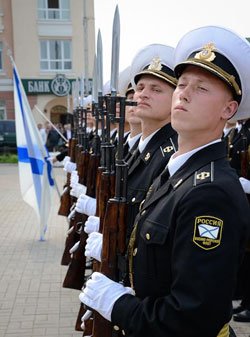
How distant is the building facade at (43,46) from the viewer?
2264 centimetres

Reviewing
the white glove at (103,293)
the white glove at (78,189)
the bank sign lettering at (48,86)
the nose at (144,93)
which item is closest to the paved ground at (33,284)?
the white glove at (78,189)

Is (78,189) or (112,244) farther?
(78,189)

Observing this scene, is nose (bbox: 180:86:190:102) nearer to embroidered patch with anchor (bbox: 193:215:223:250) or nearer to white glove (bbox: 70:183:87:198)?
embroidered patch with anchor (bbox: 193:215:223:250)

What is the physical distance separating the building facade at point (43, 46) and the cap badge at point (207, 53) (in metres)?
21.7

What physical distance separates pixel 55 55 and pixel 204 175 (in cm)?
2314

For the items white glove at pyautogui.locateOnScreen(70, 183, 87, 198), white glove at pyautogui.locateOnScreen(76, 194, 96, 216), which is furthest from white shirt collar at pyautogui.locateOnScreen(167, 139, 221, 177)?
white glove at pyautogui.locateOnScreen(70, 183, 87, 198)

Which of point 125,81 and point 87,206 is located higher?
point 125,81

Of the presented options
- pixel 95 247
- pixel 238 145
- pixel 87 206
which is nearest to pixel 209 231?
pixel 95 247

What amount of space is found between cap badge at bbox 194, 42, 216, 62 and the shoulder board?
1.25 feet

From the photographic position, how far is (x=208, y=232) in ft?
4.21

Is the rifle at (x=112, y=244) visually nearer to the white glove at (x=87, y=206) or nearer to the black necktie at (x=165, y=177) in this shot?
the black necktie at (x=165, y=177)

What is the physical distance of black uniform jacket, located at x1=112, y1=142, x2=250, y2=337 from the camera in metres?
1.28

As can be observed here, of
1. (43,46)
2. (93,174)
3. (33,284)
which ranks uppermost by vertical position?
(43,46)

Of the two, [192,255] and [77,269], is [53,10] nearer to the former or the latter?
[77,269]
